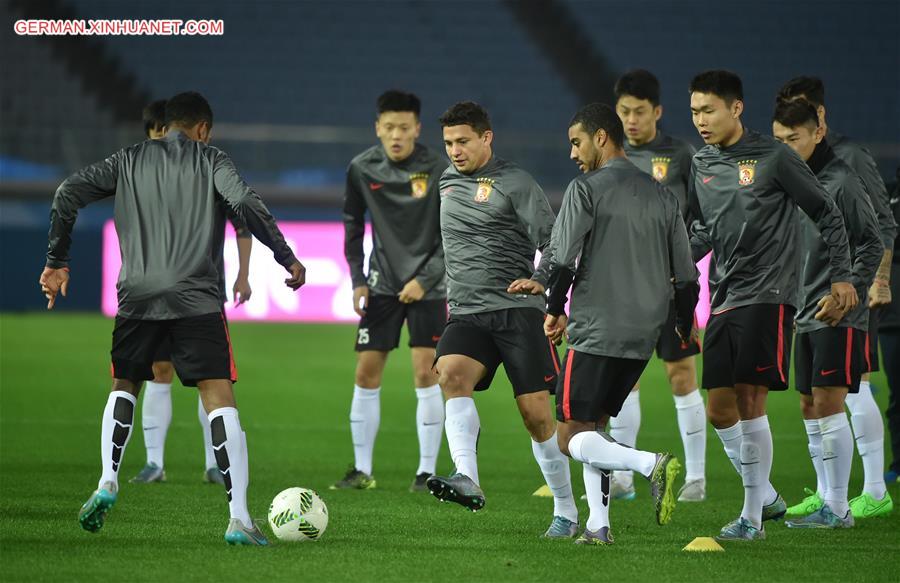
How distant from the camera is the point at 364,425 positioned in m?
7.97

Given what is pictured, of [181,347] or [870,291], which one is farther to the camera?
[870,291]

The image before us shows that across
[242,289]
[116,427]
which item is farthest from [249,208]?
[242,289]

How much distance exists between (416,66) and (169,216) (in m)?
20.6

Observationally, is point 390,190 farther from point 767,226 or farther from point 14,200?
point 14,200

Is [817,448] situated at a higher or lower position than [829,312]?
lower

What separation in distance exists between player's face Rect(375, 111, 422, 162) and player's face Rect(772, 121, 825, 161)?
2.34 m

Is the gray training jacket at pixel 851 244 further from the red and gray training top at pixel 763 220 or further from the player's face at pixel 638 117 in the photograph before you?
the player's face at pixel 638 117

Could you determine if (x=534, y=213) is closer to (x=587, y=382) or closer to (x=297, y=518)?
(x=587, y=382)

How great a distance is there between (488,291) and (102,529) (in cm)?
208

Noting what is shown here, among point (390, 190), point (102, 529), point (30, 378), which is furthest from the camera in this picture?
point (30, 378)

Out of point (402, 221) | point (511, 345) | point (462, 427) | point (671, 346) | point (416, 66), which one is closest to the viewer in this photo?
point (462, 427)

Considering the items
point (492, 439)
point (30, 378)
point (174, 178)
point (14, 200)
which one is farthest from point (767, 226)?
point (14, 200)

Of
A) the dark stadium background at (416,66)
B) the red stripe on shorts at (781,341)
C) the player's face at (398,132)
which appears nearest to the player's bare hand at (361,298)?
the player's face at (398,132)

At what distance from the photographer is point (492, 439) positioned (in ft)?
33.7
